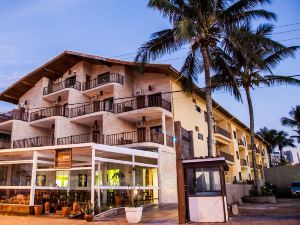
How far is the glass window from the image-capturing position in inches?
425

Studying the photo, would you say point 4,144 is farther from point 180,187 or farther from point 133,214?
point 180,187

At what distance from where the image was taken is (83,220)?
487 inches

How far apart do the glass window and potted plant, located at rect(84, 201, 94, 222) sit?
435cm

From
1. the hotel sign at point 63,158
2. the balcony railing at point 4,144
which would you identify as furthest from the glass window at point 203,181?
the balcony railing at point 4,144

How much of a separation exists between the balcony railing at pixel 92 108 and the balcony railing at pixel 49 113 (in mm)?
776

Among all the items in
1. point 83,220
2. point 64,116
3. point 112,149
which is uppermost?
point 64,116

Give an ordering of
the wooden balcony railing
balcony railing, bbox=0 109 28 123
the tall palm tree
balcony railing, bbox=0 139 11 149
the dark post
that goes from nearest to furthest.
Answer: the dark post, balcony railing, bbox=0 109 28 123, balcony railing, bbox=0 139 11 149, the wooden balcony railing, the tall palm tree

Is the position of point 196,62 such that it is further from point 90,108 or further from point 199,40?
point 90,108

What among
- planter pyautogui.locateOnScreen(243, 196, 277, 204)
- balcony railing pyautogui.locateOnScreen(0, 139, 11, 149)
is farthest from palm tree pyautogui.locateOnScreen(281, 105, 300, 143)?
balcony railing pyautogui.locateOnScreen(0, 139, 11, 149)

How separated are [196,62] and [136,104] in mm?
6510

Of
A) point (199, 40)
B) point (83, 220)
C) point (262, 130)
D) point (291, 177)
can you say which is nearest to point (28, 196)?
point (83, 220)

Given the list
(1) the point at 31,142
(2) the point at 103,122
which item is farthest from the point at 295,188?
(1) the point at 31,142

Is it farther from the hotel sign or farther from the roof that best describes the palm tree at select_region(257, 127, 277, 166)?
the hotel sign

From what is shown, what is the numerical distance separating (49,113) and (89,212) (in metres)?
16.7
